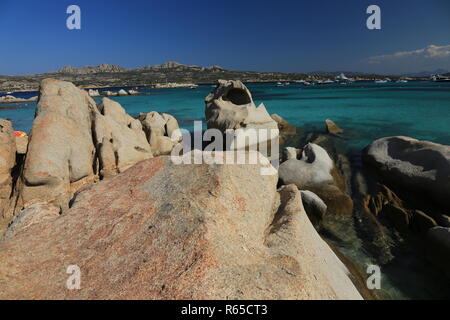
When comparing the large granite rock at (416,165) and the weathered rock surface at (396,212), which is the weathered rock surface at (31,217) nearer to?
the weathered rock surface at (396,212)

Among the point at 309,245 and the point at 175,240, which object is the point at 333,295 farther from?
the point at 175,240

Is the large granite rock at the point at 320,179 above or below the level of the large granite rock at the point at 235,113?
below

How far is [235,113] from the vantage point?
47.5ft

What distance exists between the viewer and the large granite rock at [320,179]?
28.4ft

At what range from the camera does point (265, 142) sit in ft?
47.6

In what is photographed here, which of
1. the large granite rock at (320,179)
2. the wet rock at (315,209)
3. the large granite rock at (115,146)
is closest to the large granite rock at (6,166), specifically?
the large granite rock at (115,146)

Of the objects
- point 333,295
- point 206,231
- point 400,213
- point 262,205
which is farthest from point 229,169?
point 400,213

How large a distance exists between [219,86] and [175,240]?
1448cm

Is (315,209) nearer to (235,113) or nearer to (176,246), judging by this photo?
(176,246)

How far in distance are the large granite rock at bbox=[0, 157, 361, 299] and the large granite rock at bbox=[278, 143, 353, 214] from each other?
490cm

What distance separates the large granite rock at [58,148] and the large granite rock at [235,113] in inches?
268

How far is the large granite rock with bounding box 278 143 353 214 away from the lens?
8648mm

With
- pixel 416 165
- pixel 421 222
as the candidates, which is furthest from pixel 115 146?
pixel 416 165

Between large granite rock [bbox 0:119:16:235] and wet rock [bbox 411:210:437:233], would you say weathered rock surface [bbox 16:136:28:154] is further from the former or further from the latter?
wet rock [bbox 411:210:437:233]
